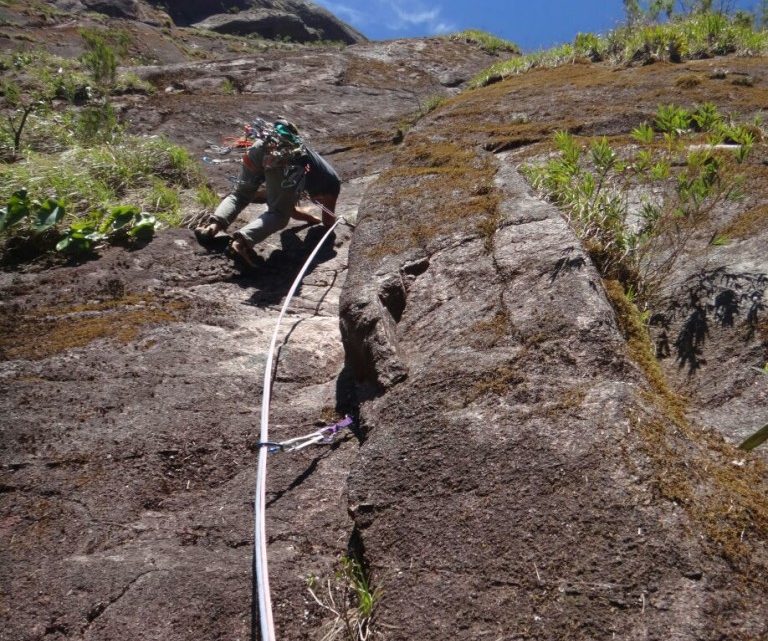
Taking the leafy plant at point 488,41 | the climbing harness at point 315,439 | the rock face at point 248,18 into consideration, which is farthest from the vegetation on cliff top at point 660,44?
the rock face at point 248,18

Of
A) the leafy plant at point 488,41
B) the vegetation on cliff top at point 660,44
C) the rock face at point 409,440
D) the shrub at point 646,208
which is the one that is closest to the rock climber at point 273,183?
the rock face at point 409,440

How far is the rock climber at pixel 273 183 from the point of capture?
13.8ft

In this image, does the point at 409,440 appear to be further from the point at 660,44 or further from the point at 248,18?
the point at 248,18

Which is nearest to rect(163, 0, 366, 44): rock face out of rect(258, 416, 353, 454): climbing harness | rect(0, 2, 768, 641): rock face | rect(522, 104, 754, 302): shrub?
rect(0, 2, 768, 641): rock face

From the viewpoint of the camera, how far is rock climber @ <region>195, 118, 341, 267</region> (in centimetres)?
421

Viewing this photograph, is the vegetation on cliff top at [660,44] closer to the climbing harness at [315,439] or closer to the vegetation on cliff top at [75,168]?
the vegetation on cliff top at [75,168]

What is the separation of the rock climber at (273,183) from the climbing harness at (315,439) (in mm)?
1914

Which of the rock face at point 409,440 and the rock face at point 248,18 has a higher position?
the rock face at point 248,18

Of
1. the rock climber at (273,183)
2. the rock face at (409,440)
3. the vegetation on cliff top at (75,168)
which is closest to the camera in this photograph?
the rock face at (409,440)

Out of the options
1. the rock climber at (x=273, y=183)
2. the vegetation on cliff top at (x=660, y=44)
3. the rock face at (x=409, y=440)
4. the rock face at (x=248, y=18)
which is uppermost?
the rock face at (x=248, y=18)

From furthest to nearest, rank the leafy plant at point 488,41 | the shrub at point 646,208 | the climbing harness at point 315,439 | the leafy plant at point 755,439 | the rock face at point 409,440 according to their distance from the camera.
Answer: the leafy plant at point 488,41
the shrub at point 646,208
the climbing harness at point 315,439
the leafy plant at point 755,439
the rock face at point 409,440

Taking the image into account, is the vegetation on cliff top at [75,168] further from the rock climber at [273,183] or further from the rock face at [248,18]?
the rock face at [248,18]

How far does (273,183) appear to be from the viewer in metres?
4.45

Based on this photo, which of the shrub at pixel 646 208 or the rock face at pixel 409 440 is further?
the shrub at pixel 646 208
